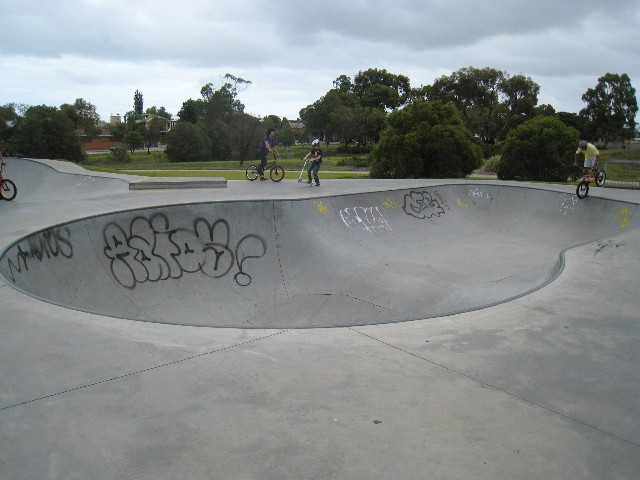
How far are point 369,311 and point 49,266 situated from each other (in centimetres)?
544

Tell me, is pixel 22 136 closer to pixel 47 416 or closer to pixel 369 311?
pixel 369 311

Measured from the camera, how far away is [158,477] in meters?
2.44

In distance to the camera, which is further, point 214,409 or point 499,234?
point 499,234

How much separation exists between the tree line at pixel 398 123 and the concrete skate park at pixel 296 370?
17620 millimetres

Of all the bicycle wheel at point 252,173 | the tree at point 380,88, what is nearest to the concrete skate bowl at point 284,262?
the bicycle wheel at point 252,173

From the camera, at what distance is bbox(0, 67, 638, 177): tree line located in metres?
26.5

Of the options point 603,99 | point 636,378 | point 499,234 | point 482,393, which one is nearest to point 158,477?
point 482,393

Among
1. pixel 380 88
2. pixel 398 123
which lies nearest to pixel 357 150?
pixel 380 88

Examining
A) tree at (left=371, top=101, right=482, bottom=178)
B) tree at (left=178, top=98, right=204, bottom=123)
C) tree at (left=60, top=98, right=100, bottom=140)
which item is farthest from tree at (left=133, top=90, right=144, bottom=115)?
tree at (left=371, top=101, right=482, bottom=178)

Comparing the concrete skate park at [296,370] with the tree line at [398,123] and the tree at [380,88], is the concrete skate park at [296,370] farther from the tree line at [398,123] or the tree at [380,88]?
the tree at [380,88]

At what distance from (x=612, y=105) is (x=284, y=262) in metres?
64.8

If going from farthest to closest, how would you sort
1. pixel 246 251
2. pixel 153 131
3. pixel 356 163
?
1. pixel 153 131
2. pixel 356 163
3. pixel 246 251

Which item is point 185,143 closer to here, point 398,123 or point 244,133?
point 244,133

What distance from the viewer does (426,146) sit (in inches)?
1032
